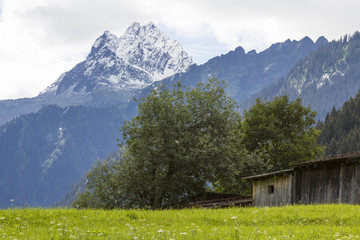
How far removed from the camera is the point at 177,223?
52.6 ft

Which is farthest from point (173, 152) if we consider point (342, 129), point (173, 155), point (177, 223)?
point (342, 129)

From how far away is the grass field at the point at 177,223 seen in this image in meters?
13.1

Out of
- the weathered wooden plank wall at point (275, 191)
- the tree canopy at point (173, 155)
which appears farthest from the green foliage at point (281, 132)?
the weathered wooden plank wall at point (275, 191)

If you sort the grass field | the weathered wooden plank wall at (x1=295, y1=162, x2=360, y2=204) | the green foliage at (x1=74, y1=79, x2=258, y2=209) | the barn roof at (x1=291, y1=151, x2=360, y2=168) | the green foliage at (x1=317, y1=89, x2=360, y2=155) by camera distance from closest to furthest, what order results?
the grass field → the barn roof at (x1=291, y1=151, x2=360, y2=168) → the weathered wooden plank wall at (x1=295, y1=162, x2=360, y2=204) → the green foliage at (x1=74, y1=79, x2=258, y2=209) → the green foliage at (x1=317, y1=89, x2=360, y2=155)

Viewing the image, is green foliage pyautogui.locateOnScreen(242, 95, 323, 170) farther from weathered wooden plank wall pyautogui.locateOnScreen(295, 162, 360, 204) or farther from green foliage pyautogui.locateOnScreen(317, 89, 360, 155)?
green foliage pyautogui.locateOnScreen(317, 89, 360, 155)

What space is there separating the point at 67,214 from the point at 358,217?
11344 millimetres

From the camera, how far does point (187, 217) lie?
57.7 ft

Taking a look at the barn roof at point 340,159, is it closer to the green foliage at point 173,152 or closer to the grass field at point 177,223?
the green foliage at point 173,152

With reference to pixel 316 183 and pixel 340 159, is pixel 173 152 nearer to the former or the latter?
pixel 316 183

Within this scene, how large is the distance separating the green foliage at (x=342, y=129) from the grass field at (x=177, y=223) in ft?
461

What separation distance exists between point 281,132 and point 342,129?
11745 centimetres

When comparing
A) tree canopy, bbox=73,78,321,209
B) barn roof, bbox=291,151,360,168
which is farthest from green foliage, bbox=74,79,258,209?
barn roof, bbox=291,151,360,168

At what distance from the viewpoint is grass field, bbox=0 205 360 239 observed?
1309 centimetres

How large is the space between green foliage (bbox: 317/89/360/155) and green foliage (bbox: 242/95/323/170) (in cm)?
9332
